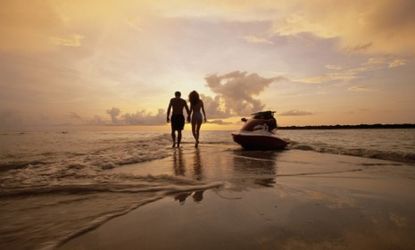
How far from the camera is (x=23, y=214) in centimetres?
256

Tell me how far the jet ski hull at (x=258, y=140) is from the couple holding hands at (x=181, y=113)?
6.80 feet

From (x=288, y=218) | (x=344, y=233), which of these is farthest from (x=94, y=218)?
(x=344, y=233)

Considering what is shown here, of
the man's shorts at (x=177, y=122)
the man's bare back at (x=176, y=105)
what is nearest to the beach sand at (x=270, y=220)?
the man's shorts at (x=177, y=122)

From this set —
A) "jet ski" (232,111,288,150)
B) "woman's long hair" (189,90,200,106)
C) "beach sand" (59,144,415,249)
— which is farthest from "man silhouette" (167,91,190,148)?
"beach sand" (59,144,415,249)

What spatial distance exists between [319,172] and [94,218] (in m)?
4.10

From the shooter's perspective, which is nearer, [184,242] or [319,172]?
[184,242]

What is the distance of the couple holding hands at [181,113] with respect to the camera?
11445 mm

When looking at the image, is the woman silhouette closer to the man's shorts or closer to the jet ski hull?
the man's shorts

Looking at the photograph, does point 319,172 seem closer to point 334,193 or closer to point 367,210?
point 334,193

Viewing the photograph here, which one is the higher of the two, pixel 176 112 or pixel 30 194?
pixel 176 112

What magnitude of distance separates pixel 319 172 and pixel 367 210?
2.44 meters

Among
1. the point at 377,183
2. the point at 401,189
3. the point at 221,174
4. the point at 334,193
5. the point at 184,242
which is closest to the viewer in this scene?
the point at 184,242

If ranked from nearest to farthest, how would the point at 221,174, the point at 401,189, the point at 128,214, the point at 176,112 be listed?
the point at 128,214
the point at 401,189
the point at 221,174
the point at 176,112

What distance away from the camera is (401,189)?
3584 millimetres
